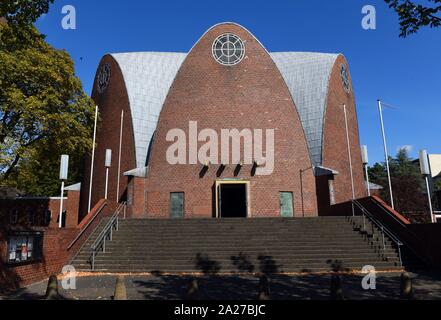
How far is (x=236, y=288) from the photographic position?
978 cm

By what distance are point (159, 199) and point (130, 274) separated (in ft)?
37.5

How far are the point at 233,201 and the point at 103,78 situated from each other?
15830 millimetres

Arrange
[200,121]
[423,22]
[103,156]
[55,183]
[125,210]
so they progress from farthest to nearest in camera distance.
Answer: [55,183], [103,156], [200,121], [125,210], [423,22]

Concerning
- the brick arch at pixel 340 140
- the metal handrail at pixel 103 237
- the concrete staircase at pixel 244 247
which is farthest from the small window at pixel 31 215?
the brick arch at pixel 340 140

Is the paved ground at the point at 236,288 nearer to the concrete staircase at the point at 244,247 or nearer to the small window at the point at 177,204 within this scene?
the concrete staircase at the point at 244,247

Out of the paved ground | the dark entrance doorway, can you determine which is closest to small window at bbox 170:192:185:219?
the dark entrance doorway

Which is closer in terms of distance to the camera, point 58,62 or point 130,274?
point 130,274

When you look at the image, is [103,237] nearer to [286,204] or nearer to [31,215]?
[286,204]

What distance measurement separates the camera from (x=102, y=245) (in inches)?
567

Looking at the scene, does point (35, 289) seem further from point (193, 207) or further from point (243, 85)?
point (243, 85)

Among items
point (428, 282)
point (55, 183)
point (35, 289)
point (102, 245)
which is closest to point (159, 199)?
point (102, 245)

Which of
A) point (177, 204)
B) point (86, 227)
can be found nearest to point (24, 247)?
point (86, 227)
